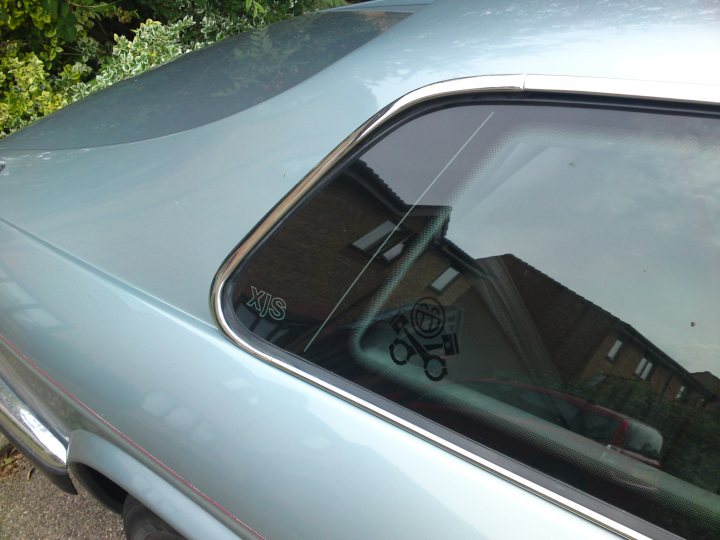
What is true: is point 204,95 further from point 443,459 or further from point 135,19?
point 135,19

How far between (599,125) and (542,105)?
0.35ft

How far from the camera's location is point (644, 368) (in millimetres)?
1149

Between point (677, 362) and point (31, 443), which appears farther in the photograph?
point (31, 443)

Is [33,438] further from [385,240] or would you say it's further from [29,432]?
[385,240]

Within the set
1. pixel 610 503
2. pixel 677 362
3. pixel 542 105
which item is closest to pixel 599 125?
pixel 542 105

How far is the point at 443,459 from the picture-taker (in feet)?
3.94

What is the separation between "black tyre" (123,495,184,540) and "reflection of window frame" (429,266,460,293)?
2.85 feet

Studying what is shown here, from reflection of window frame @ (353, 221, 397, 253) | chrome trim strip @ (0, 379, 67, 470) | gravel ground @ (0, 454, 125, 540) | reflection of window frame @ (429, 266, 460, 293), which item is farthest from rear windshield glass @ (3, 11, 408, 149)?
gravel ground @ (0, 454, 125, 540)

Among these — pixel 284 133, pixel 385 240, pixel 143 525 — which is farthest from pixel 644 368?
pixel 143 525

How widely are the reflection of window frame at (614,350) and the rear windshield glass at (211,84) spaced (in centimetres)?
92

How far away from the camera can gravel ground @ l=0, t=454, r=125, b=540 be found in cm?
256

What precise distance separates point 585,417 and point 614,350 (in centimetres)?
12

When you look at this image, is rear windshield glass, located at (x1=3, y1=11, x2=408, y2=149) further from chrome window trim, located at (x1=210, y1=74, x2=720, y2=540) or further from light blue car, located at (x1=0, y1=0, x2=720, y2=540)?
chrome window trim, located at (x1=210, y1=74, x2=720, y2=540)

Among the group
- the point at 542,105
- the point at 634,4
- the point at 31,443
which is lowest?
the point at 31,443
